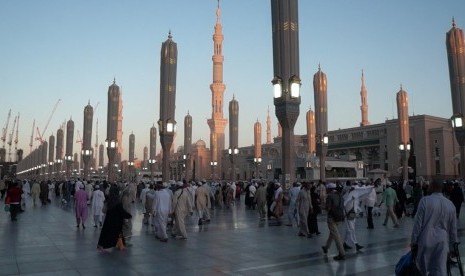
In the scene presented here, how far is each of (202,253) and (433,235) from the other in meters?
5.11

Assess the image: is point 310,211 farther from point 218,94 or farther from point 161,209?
point 218,94

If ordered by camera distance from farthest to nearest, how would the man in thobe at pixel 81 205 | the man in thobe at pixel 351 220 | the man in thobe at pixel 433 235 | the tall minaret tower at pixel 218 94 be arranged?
the tall minaret tower at pixel 218 94
the man in thobe at pixel 81 205
the man in thobe at pixel 351 220
the man in thobe at pixel 433 235

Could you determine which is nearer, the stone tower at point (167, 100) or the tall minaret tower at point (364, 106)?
the stone tower at point (167, 100)

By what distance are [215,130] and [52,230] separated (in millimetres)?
70100

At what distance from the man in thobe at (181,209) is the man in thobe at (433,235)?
7130 mm

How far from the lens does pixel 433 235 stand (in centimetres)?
464

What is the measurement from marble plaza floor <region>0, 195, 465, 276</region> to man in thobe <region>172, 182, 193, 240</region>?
34cm

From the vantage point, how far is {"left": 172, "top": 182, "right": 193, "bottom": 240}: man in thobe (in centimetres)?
1096

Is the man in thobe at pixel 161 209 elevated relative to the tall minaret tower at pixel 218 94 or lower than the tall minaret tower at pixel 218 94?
lower

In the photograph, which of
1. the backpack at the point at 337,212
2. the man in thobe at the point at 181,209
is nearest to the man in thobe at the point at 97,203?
the man in thobe at the point at 181,209

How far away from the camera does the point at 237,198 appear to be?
30.7 m

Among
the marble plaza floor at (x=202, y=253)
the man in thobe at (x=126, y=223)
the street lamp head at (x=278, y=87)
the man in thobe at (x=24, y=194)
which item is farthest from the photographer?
the man in thobe at (x=24, y=194)

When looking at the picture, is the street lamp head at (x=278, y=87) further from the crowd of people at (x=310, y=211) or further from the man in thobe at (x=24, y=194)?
the man in thobe at (x=24, y=194)

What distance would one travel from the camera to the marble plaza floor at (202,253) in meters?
7.09
